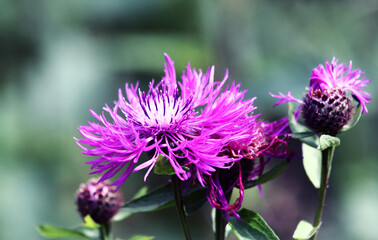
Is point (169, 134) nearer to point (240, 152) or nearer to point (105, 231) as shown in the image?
point (240, 152)

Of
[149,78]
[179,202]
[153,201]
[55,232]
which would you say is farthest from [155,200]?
[149,78]

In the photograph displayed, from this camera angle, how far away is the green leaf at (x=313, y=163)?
906 millimetres

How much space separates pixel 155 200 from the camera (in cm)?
87

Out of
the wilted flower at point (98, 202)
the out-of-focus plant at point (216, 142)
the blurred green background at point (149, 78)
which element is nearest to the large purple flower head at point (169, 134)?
the out-of-focus plant at point (216, 142)

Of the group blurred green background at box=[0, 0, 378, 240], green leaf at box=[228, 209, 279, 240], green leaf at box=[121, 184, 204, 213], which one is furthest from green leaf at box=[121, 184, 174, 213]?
blurred green background at box=[0, 0, 378, 240]

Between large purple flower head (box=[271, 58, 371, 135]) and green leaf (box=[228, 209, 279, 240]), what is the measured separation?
203 mm

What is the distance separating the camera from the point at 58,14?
→ 4.57 metres

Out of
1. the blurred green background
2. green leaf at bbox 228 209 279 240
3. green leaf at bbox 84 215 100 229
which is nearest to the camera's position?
green leaf at bbox 228 209 279 240

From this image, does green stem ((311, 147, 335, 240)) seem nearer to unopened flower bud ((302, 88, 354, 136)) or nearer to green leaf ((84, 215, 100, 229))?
unopened flower bud ((302, 88, 354, 136))

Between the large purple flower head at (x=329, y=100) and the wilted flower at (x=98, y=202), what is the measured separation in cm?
41

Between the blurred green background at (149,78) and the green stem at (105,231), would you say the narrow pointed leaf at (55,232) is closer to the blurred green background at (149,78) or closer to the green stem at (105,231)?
the green stem at (105,231)

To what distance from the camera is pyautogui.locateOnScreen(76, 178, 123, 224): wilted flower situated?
1.05 metres

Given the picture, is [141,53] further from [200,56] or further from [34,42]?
[34,42]

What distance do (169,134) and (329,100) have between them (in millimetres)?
283
